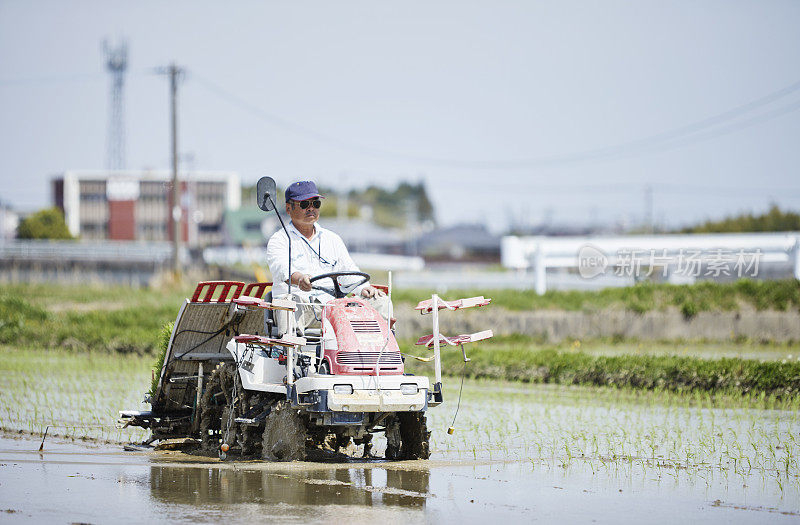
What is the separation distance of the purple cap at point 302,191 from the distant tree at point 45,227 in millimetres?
73770

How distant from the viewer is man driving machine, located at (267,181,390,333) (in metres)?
8.92

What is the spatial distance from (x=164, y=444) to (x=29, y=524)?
13.1 feet

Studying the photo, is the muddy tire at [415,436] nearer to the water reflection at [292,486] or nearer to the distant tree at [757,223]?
the water reflection at [292,486]

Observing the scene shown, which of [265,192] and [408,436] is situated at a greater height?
[265,192]

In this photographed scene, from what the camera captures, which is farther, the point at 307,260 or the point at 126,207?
the point at 126,207

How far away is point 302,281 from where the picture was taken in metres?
8.77

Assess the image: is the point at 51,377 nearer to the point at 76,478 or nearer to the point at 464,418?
the point at 464,418

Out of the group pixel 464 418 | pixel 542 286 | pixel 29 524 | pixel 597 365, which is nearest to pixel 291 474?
pixel 29 524

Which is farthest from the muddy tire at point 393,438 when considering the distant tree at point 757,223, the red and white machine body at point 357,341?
the distant tree at point 757,223

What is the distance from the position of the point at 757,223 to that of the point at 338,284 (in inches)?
2221

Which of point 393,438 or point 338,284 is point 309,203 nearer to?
point 338,284

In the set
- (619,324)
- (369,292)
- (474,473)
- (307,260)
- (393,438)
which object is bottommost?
(474,473)
